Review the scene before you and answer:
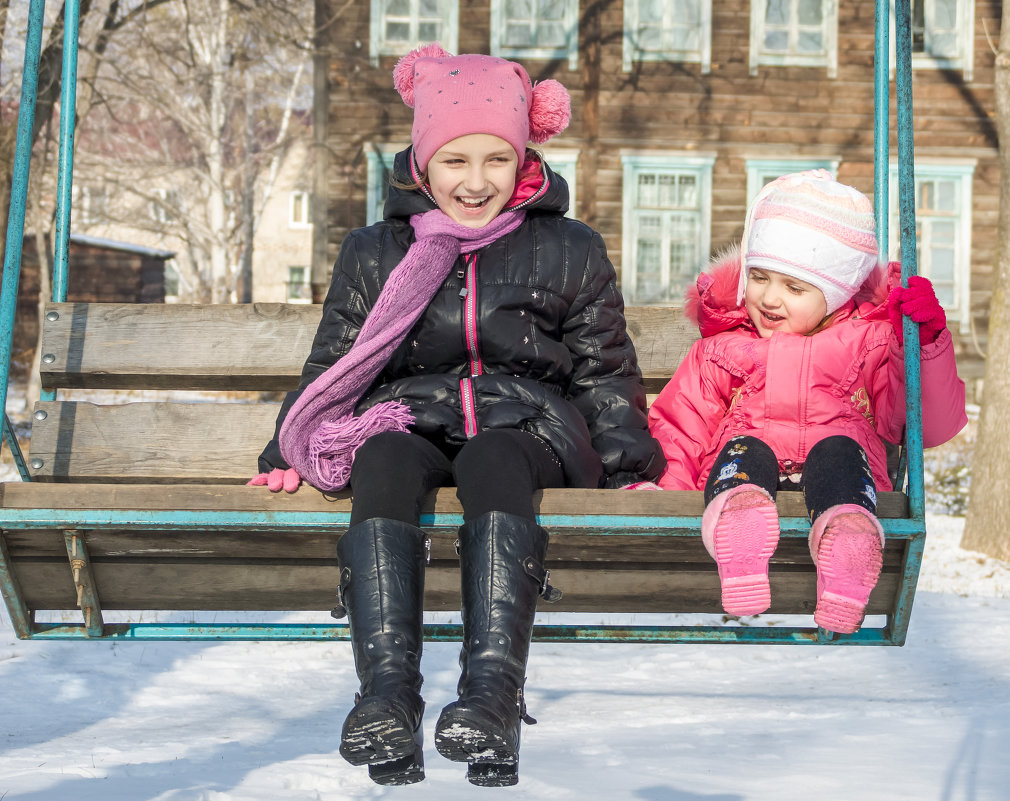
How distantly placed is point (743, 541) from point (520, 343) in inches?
29.1

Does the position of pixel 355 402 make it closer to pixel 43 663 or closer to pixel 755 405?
pixel 755 405

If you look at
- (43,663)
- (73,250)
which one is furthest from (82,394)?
(43,663)

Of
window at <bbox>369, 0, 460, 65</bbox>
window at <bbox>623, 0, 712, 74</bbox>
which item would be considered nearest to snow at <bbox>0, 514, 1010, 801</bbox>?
window at <bbox>623, 0, 712, 74</bbox>

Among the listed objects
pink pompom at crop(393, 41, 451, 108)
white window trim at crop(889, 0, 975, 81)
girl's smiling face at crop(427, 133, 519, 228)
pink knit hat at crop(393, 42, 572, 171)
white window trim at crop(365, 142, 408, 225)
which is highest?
white window trim at crop(889, 0, 975, 81)

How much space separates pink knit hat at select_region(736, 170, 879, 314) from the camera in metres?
2.76

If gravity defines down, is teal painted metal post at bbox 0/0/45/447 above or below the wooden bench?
above

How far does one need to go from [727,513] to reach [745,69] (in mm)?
13724

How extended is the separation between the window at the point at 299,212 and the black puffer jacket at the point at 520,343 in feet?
135

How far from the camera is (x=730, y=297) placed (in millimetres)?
2938

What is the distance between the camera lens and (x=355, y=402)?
2.67 metres

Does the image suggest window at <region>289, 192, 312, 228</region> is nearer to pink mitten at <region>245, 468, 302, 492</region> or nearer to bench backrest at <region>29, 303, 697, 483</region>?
bench backrest at <region>29, 303, 697, 483</region>

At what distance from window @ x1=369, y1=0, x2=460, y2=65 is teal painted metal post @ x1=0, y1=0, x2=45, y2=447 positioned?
12128 millimetres

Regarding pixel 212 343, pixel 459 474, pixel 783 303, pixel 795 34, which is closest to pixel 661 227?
pixel 795 34

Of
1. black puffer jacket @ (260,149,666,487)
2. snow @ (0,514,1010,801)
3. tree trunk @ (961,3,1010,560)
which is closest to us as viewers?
black puffer jacket @ (260,149,666,487)
